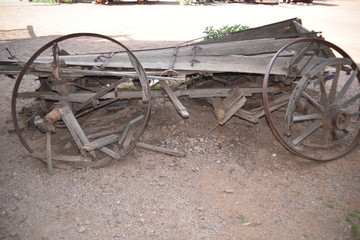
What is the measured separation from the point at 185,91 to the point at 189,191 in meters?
1.91

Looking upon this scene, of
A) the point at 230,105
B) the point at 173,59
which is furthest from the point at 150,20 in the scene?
the point at 230,105

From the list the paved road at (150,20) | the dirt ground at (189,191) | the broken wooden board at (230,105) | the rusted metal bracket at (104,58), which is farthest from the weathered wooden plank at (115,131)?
the paved road at (150,20)

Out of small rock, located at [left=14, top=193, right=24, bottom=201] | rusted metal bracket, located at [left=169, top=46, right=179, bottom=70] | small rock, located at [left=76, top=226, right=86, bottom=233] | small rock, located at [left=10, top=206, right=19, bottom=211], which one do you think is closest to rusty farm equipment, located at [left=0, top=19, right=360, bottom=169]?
→ rusted metal bracket, located at [left=169, top=46, right=179, bottom=70]

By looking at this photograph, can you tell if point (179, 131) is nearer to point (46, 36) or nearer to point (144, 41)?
point (144, 41)

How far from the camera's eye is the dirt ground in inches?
135

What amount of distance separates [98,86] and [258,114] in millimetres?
3233

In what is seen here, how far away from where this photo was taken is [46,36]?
1214 centimetres

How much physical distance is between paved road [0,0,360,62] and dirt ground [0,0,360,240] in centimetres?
673

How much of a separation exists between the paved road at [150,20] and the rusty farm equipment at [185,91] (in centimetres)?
587

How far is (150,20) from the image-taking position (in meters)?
15.3

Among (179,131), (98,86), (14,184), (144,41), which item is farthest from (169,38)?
(14,184)

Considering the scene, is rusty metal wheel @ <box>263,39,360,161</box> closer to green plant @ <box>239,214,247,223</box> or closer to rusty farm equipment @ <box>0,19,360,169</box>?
rusty farm equipment @ <box>0,19,360,169</box>

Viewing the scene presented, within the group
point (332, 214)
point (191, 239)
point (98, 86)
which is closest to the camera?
point (191, 239)

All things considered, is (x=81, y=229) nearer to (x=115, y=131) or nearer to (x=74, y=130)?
(x=74, y=130)
